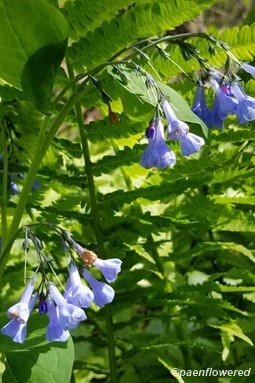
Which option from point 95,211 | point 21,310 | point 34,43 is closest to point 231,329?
point 95,211

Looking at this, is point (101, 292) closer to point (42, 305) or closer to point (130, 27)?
point (42, 305)

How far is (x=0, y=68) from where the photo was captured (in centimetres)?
107

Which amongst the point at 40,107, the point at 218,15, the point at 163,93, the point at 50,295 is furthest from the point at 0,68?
the point at 218,15

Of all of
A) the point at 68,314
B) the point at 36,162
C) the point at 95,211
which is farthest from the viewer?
the point at 95,211

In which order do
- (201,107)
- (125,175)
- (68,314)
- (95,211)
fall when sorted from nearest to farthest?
1. (68,314)
2. (201,107)
3. (95,211)
4. (125,175)

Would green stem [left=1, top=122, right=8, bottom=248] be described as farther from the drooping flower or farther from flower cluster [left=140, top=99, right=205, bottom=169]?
flower cluster [left=140, top=99, right=205, bottom=169]

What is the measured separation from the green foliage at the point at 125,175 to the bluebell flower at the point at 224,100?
53 millimetres

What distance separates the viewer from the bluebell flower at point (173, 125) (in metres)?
1.05

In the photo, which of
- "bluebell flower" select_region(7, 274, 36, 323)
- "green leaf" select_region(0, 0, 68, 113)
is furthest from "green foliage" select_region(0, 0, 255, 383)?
"bluebell flower" select_region(7, 274, 36, 323)

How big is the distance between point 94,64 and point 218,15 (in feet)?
13.6

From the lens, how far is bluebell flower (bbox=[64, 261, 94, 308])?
3.30 ft

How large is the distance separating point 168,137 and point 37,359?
0.41 m

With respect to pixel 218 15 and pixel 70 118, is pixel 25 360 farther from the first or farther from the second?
pixel 218 15

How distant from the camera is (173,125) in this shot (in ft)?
3.47
